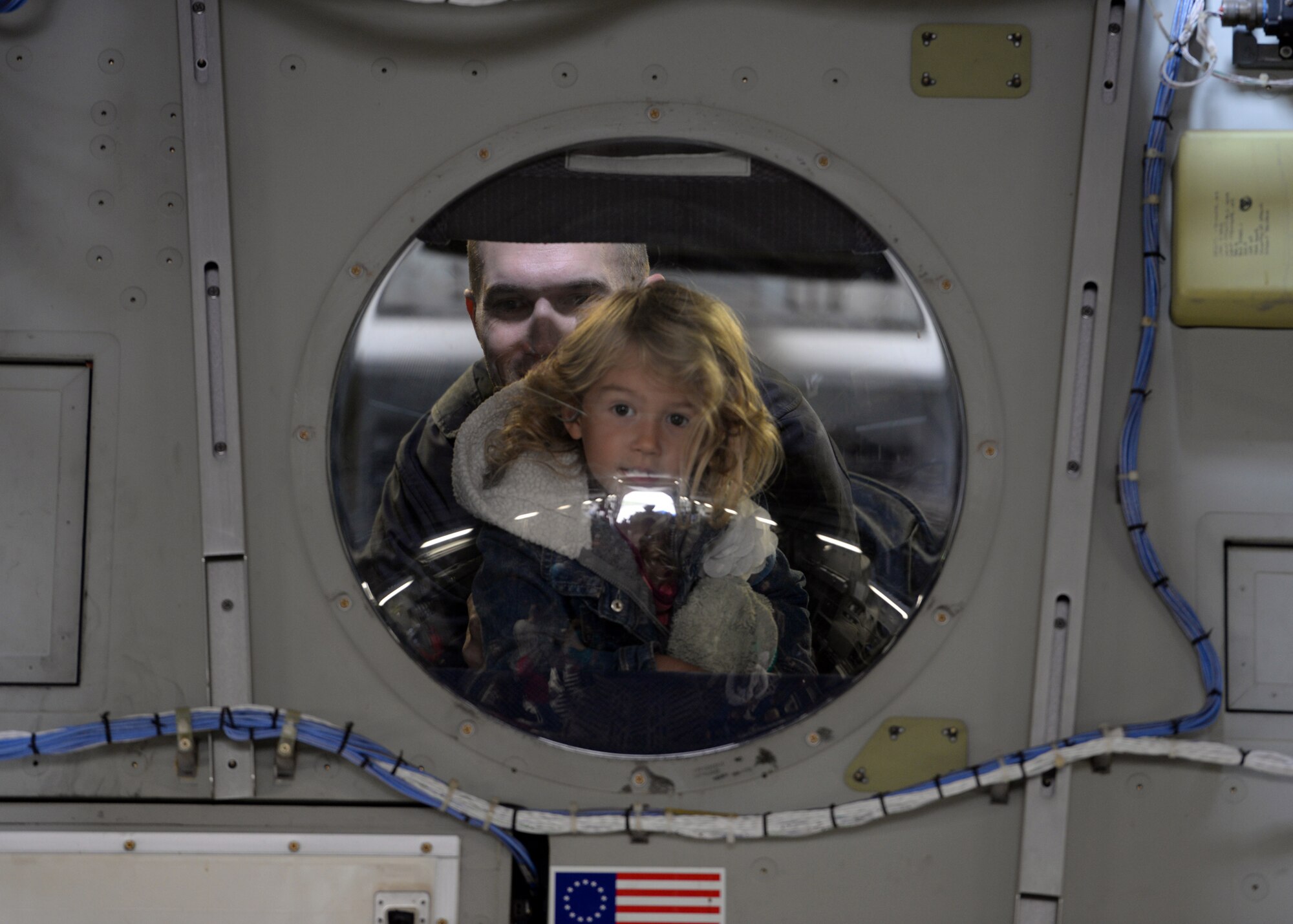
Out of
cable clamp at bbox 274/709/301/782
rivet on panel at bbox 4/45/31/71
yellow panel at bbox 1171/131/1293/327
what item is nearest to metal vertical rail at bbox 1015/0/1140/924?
yellow panel at bbox 1171/131/1293/327

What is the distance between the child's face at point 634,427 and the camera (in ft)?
5.05

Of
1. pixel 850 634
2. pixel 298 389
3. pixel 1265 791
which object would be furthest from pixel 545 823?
pixel 1265 791

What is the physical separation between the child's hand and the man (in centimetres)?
20

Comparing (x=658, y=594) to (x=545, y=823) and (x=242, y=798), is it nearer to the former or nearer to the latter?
(x=545, y=823)

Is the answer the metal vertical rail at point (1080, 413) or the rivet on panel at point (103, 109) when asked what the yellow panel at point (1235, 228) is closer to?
the metal vertical rail at point (1080, 413)

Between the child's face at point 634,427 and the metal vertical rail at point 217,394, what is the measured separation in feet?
1.75

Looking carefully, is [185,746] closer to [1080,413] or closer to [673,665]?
[673,665]

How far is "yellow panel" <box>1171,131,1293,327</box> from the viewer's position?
4.99 ft

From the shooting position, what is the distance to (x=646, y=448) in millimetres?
1538

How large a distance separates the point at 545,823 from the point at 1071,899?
2.56ft

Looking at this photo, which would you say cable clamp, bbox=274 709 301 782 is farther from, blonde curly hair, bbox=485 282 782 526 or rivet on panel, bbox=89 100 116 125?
rivet on panel, bbox=89 100 116 125

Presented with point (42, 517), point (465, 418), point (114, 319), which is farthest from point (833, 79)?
point (42, 517)

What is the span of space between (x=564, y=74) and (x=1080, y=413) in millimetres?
908

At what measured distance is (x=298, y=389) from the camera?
1.57 meters
